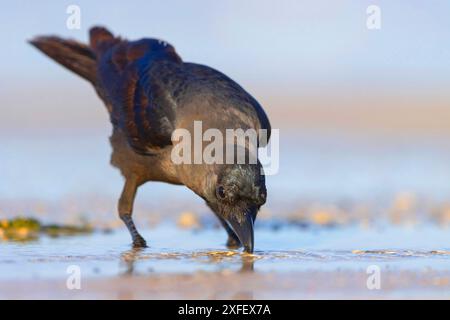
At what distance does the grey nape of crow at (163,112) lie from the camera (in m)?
6.88

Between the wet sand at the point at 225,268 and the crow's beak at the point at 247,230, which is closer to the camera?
the wet sand at the point at 225,268

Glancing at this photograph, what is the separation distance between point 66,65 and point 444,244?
4.08m

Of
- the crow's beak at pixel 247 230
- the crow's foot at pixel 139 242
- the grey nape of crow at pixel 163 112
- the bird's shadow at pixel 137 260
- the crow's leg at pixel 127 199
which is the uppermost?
Answer: the grey nape of crow at pixel 163 112

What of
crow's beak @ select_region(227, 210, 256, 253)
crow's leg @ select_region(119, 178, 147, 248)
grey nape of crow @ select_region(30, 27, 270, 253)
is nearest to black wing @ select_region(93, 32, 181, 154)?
grey nape of crow @ select_region(30, 27, 270, 253)

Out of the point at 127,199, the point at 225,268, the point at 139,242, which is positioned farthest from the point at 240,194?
the point at 127,199

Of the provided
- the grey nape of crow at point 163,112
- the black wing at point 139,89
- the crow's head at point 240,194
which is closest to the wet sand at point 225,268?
the crow's head at point 240,194

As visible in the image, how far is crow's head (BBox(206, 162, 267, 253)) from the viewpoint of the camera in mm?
6664

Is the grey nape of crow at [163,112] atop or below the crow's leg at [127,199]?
atop

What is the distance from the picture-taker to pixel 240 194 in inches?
266

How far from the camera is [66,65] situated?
9461mm

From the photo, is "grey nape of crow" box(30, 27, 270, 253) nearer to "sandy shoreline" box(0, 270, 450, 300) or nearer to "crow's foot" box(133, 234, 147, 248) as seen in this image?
"crow's foot" box(133, 234, 147, 248)

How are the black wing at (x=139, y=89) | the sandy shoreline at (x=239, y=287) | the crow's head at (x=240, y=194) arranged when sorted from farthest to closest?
the black wing at (x=139, y=89), the crow's head at (x=240, y=194), the sandy shoreline at (x=239, y=287)

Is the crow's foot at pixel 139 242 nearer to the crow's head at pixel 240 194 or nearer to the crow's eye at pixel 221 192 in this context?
the crow's head at pixel 240 194

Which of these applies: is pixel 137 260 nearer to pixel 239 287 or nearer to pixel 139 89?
pixel 239 287
